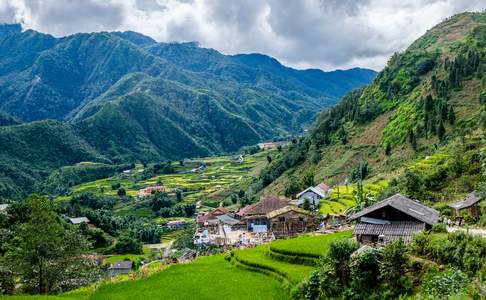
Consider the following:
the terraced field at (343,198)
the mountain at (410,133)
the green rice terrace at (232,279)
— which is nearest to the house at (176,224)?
the mountain at (410,133)

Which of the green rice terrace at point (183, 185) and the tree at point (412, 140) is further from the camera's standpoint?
the green rice terrace at point (183, 185)

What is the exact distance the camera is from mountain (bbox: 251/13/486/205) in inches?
2343

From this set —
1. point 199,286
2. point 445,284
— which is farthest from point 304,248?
point 445,284

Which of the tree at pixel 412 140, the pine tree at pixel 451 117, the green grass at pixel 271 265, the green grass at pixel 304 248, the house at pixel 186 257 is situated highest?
the pine tree at pixel 451 117

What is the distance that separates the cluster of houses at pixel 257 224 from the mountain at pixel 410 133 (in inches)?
513

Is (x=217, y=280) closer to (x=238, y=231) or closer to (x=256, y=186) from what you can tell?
(x=238, y=231)

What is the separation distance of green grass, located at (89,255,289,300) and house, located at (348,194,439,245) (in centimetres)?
646

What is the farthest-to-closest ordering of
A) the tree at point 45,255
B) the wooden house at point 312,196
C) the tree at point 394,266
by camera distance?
1. the wooden house at point 312,196
2. the tree at point 45,255
3. the tree at point 394,266

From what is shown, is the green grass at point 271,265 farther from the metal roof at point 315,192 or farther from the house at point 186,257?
the metal roof at point 315,192

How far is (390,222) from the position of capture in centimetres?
2938

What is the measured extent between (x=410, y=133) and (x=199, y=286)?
79.9 meters

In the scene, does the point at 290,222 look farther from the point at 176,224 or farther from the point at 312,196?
the point at 176,224

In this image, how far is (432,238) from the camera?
67.7 ft

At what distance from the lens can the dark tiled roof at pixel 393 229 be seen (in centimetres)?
2816
